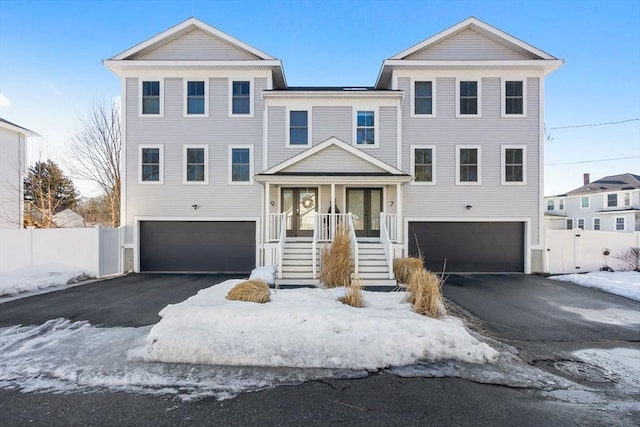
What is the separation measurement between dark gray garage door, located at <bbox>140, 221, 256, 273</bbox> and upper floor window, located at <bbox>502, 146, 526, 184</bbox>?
10636 mm

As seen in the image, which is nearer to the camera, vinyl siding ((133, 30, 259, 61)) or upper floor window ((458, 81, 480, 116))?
upper floor window ((458, 81, 480, 116))

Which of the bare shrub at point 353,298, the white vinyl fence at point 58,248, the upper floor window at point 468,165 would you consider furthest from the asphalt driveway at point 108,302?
the upper floor window at point 468,165

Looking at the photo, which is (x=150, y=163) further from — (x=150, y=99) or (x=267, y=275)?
(x=267, y=275)

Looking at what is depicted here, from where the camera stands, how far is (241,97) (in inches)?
481

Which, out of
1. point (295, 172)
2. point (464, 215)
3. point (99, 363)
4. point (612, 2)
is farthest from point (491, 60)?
point (99, 363)

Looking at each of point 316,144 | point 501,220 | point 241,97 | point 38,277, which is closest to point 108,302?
point 38,277

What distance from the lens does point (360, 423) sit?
2852mm

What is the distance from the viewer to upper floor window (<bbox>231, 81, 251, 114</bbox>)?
12.2 m

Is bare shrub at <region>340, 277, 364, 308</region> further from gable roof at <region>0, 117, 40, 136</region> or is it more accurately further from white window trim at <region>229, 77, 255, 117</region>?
gable roof at <region>0, 117, 40, 136</region>

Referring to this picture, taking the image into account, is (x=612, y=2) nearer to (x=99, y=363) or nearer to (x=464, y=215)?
(x=464, y=215)

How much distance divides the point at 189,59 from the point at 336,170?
7930 mm

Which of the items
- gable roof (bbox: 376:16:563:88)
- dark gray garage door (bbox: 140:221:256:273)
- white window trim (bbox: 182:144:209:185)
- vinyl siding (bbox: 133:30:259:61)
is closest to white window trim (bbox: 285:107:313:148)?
vinyl siding (bbox: 133:30:259:61)

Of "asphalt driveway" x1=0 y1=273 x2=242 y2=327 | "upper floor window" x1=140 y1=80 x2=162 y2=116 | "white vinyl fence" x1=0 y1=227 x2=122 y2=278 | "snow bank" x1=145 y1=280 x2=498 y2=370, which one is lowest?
"asphalt driveway" x1=0 y1=273 x2=242 y2=327

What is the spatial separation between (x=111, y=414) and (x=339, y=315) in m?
3.29
